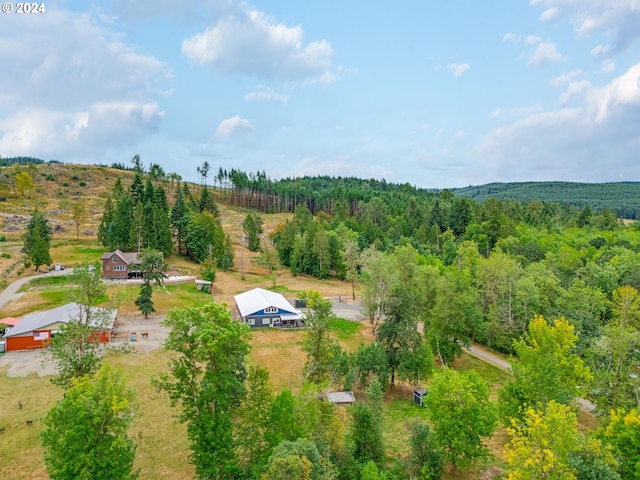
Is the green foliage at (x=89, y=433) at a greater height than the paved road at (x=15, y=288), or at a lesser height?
greater

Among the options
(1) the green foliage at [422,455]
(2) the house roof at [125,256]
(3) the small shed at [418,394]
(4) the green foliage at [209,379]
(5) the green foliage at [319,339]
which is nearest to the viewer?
(4) the green foliage at [209,379]

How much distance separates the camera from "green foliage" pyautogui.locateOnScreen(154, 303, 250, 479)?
17000mm

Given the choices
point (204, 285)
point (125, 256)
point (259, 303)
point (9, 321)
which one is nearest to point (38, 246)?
point (125, 256)

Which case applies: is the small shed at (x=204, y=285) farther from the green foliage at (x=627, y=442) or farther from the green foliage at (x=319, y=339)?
the green foliage at (x=627, y=442)

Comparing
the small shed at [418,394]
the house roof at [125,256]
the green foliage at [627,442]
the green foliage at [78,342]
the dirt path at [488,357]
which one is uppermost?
the green foliage at [78,342]

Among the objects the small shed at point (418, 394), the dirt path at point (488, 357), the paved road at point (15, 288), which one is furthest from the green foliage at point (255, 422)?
the paved road at point (15, 288)

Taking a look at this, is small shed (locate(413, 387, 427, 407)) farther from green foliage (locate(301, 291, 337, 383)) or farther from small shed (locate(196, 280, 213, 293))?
small shed (locate(196, 280, 213, 293))

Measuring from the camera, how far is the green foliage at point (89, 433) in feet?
51.5

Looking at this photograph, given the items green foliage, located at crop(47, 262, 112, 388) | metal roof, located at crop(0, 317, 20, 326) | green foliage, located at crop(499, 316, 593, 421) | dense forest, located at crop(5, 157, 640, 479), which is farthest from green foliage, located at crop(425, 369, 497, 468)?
metal roof, located at crop(0, 317, 20, 326)

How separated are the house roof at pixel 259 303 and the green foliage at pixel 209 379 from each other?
27325mm

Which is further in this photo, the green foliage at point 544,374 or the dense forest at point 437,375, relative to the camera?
the green foliage at point 544,374

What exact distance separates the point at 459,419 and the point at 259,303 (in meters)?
30.0

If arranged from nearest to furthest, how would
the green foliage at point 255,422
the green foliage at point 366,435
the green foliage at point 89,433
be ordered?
1. the green foliage at point 89,433
2. the green foliage at point 255,422
3. the green foliage at point 366,435

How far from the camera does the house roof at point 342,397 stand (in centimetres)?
2827
